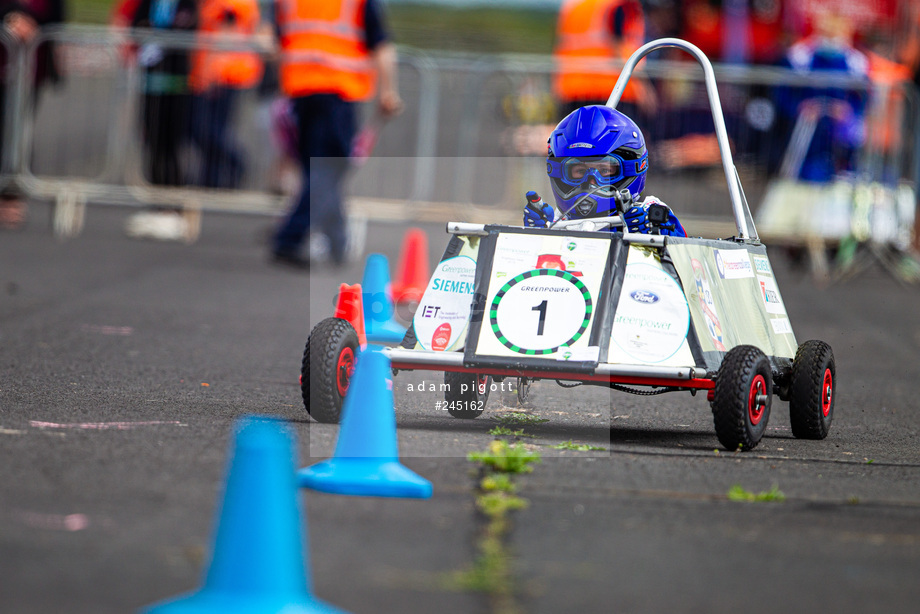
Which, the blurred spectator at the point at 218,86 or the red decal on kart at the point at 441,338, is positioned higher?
the blurred spectator at the point at 218,86

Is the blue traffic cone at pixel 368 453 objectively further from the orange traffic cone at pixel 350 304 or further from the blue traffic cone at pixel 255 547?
the orange traffic cone at pixel 350 304

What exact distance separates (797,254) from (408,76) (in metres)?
5.54

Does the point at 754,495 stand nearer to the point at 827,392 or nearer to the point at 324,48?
the point at 827,392

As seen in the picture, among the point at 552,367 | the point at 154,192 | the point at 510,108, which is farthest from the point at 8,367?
the point at 510,108

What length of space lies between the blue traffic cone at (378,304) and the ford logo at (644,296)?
3702mm

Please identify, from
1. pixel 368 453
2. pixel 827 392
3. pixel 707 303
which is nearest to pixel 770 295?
pixel 827 392

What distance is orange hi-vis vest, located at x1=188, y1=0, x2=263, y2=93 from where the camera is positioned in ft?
50.3

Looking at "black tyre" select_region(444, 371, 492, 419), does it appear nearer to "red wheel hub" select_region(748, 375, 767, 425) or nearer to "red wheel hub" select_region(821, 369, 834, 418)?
"red wheel hub" select_region(748, 375, 767, 425)

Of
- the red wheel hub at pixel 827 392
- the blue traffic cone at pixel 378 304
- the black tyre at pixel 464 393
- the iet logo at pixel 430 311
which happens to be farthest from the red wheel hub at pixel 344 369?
the blue traffic cone at pixel 378 304

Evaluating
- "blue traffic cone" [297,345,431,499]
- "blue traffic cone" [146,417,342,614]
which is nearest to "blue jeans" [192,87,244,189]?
"blue traffic cone" [297,345,431,499]

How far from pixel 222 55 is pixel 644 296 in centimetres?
1030

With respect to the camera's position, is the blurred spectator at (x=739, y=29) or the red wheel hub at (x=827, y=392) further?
the blurred spectator at (x=739, y=29)

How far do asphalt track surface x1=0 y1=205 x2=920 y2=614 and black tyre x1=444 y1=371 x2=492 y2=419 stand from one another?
3.9 inches

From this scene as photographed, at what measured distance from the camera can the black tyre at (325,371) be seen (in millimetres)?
5957
